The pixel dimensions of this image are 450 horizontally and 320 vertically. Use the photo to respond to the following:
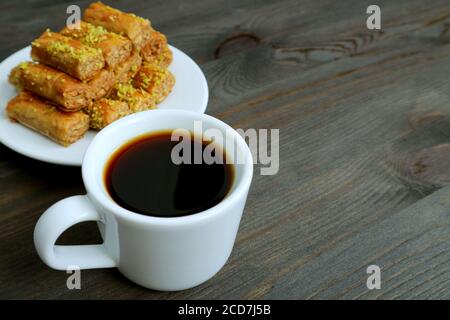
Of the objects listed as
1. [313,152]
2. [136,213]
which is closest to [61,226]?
[136,213]

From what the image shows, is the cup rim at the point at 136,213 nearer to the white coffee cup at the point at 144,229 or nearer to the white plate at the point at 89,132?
the white coffee cup at the point at 144,229

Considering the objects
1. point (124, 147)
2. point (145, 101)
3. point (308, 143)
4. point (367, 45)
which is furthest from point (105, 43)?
point (367, 45)

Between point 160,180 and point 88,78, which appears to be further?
point 88,78

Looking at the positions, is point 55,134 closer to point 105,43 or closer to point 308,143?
point 105,43

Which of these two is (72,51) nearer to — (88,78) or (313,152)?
(88,78)

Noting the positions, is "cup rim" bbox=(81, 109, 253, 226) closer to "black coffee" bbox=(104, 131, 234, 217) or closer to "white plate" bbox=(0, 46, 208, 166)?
"black coffee" bbox=(104, 131, 234, 217)

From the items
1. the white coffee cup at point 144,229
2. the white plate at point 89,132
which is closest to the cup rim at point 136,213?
the white coffee cup at point 144,229
